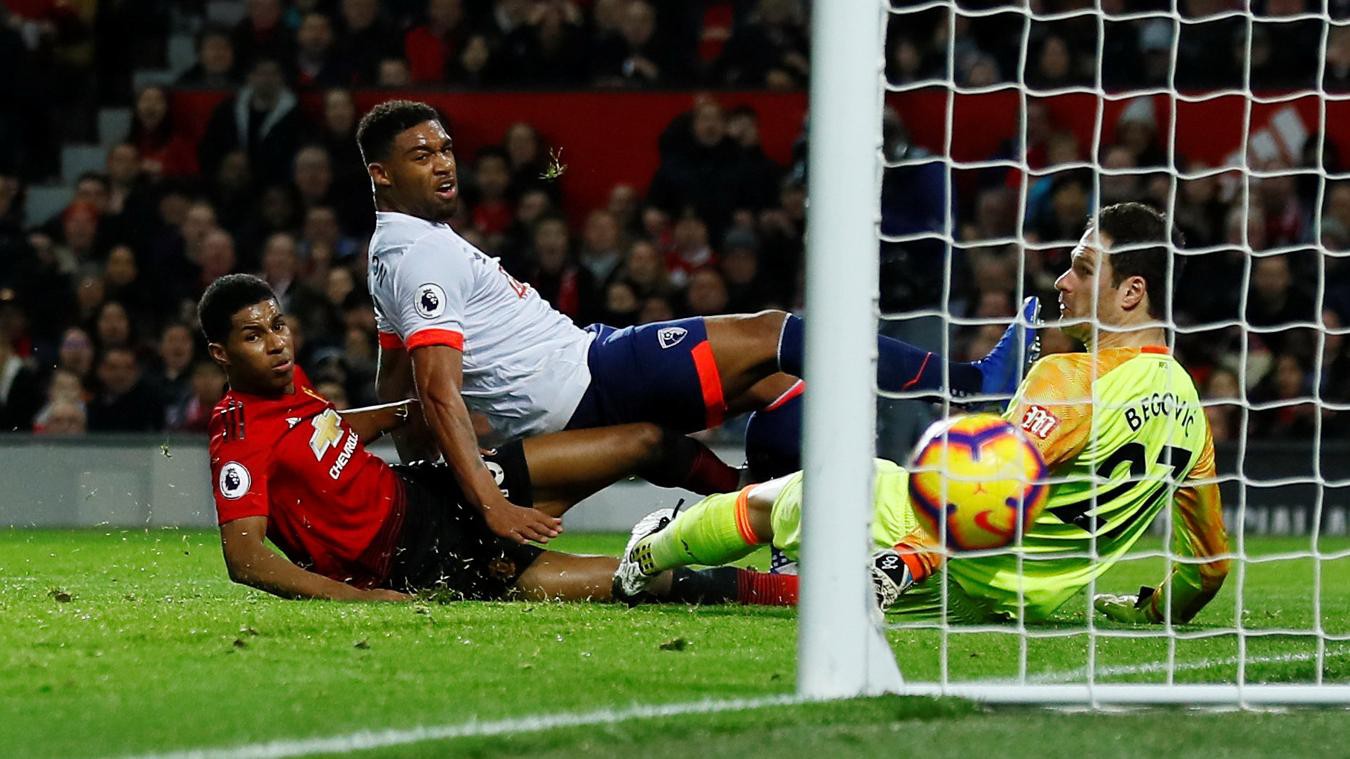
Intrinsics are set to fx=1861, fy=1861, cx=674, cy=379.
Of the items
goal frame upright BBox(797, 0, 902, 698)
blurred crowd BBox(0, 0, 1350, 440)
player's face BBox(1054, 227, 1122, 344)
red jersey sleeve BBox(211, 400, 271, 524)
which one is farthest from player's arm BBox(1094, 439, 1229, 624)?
blurred crowd BBox(0, 0, 1350, 440)

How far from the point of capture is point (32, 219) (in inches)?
450

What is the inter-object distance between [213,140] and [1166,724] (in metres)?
8.80

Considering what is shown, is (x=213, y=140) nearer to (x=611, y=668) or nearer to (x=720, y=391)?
(x=720, y=391)

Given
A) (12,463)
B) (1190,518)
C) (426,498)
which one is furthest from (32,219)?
(1190,518)

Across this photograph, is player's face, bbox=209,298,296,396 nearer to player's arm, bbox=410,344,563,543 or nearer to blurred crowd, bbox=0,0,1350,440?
player's arm, bbox=410,344,563,543

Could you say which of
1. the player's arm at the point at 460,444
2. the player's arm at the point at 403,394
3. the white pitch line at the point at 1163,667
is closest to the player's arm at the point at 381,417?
the player's arm at the point at 403,394

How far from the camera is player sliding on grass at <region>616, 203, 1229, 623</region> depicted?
431 cm

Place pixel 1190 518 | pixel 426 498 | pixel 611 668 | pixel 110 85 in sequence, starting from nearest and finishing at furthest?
pixel 611 668
pixel 1190 518
pixel 426 498
pixel 110 85

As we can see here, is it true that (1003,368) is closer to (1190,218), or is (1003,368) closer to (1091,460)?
(1091,460)

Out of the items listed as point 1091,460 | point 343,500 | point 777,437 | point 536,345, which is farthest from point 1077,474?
point 343,500

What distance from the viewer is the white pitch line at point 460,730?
2727 mm

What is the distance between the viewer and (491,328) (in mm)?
5508

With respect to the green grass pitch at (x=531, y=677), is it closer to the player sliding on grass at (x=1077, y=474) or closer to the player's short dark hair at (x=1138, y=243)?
the player sliding on grass at (x=1077, y=474)

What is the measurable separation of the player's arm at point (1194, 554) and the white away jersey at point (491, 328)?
1.72 metres
